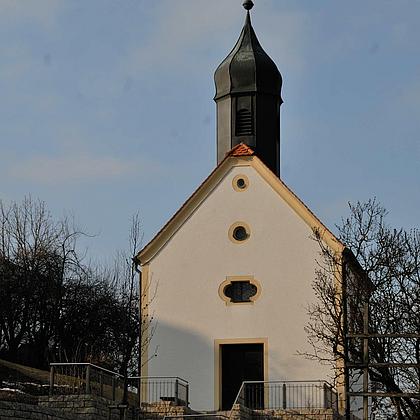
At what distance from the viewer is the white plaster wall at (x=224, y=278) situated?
107ft

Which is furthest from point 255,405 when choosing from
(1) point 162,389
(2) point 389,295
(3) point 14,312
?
(3) point 14,312

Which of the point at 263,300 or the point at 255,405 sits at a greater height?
the point at 263,300

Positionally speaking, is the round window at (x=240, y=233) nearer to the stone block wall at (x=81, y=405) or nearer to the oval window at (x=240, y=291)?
the oval window at (x=240, y=291)

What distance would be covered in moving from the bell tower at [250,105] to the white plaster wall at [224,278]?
4.69 ft

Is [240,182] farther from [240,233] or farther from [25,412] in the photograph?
[25,412]

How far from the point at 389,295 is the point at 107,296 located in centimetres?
1958

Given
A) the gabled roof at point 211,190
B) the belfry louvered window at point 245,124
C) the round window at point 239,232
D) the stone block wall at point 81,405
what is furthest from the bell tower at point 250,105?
the stone block wall at point 81,405

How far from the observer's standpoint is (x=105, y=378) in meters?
29.4

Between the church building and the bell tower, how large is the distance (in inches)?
2.7

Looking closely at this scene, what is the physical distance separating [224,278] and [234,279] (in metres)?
0.31

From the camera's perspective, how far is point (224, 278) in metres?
33.5

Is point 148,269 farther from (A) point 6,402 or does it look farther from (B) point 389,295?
(A) point 6,402

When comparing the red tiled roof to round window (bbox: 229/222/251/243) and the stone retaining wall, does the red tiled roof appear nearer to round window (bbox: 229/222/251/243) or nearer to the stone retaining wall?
round window (bbox: 229/222/251/243)

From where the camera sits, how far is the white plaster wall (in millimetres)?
32562
